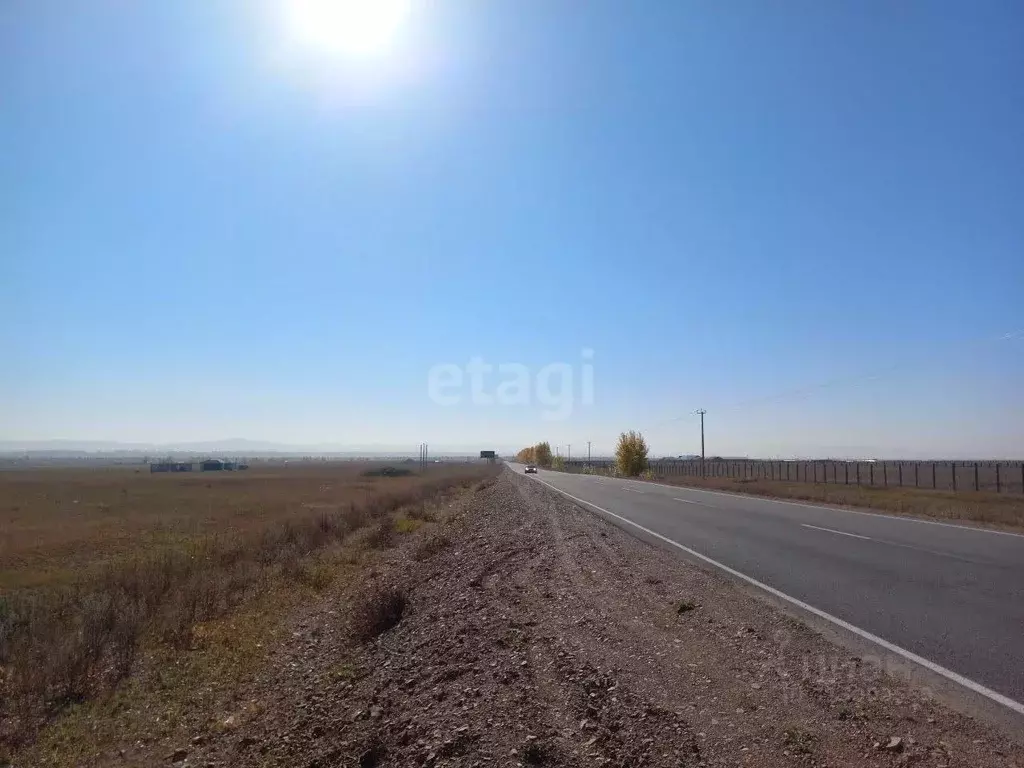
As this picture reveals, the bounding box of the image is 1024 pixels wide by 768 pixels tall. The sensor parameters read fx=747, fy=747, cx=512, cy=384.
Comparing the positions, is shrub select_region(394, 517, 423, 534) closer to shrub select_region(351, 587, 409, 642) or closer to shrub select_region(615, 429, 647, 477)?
shrub select_region(351, 587, 409, 642)

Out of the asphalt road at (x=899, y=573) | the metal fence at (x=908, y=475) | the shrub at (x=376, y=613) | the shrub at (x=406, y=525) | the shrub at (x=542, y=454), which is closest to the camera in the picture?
the asphalt road at (x=899, y=573)

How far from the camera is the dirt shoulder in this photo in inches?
192

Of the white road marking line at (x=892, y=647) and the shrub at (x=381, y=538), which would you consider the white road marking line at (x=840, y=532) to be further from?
the shrub at (x=381, y=538)

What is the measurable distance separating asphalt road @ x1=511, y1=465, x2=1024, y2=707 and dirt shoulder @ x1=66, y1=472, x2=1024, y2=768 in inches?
35.4

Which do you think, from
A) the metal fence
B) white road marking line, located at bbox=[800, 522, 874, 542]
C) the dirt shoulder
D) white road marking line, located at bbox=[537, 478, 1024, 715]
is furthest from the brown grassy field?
the metal fence

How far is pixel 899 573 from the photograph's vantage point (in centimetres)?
1124

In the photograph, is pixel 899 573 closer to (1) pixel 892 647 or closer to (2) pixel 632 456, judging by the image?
(1) pixel 892 647

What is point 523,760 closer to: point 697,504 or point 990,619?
point 990,619

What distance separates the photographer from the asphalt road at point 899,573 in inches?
279

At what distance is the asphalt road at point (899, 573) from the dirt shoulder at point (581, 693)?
900mm

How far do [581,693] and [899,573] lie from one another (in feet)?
24.2

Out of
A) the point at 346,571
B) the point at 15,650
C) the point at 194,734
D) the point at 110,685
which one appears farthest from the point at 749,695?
the point at 346,571

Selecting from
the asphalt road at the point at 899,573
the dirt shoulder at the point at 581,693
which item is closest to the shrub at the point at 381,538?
the asphalt road at the point at 899,573

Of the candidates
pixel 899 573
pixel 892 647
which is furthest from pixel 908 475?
pixel 892 647
